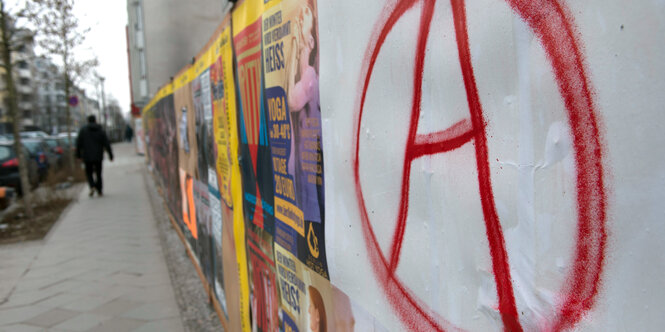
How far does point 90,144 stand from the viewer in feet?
38.7

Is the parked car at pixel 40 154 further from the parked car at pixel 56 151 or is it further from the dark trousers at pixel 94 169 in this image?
the dark trousers at pixel 94 169

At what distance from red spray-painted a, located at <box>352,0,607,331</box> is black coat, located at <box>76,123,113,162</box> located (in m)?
11.8

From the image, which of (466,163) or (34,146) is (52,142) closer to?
(34,146)

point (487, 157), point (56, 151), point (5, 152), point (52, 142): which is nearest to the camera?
point (487, 157)

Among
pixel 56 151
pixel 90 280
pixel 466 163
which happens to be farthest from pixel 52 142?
pixel 466 163

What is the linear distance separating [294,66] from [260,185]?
0.79 meters

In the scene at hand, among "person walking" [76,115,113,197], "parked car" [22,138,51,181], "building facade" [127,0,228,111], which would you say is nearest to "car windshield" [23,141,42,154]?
"parked car" [22,138,51,181]

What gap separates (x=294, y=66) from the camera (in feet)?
5.90

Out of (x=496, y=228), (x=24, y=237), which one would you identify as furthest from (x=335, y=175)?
(x=24, y=237)

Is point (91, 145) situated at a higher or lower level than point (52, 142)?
lower

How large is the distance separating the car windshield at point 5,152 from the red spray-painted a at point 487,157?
45.3ft

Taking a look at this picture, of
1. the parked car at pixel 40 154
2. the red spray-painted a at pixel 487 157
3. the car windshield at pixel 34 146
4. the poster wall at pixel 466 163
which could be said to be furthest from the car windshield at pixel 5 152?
the red spray-painted a at pixel 487 157

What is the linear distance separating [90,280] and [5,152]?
901cm

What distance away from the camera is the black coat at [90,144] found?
38.4 ft
